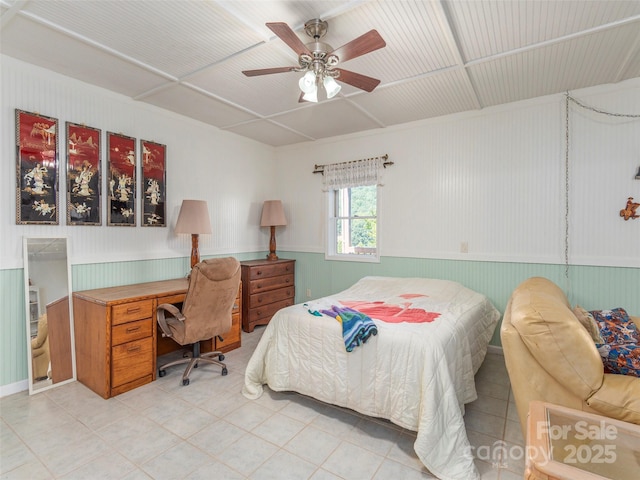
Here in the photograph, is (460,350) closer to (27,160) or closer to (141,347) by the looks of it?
(141,347)

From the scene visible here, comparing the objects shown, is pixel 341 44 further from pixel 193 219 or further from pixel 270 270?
pixel 270 270

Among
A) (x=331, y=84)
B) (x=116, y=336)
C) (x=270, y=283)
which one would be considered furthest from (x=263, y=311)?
(x=331, y=84)

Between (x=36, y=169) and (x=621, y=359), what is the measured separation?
13.4 ft

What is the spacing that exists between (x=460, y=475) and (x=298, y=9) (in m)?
2.70

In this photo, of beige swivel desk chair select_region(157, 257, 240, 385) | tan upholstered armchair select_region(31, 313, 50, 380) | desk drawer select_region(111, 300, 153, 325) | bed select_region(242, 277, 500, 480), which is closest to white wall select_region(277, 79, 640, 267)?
bed select_region(242, 277, 500, 480)

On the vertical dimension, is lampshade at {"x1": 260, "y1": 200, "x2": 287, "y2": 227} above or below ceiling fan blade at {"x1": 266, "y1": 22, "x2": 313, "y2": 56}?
below

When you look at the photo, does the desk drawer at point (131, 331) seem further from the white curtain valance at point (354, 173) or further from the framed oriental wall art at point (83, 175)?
the white curtain valance at point (354, 173)

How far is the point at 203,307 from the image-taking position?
265 centimetres

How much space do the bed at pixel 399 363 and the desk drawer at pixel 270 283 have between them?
144 centimetres

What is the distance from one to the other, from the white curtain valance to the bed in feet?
5.59

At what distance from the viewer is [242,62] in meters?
2.45

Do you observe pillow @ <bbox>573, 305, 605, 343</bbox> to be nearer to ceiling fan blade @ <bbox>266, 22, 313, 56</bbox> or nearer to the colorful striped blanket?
the colorful striped blanket

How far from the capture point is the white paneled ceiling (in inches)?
73.5

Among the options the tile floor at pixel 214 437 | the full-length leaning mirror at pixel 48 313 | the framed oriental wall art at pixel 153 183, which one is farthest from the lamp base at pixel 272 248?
the full-length leaning mirror at pixel 48 313
